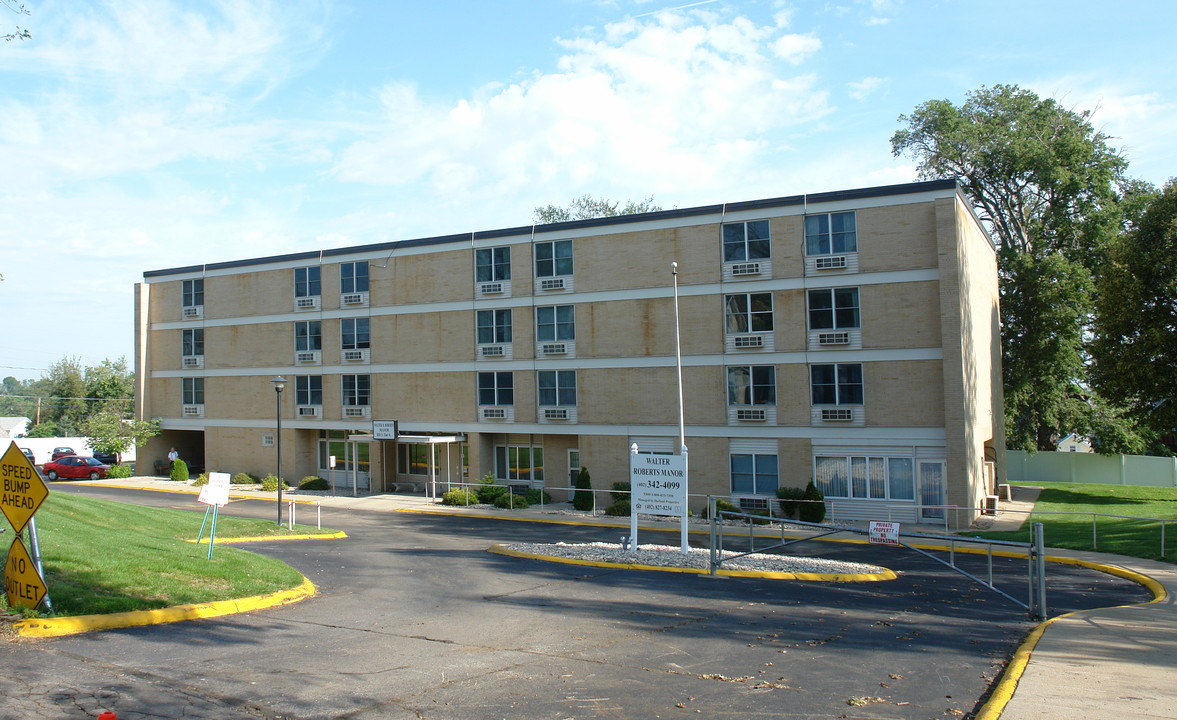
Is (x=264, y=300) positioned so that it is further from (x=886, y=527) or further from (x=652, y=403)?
(x=886, y=527)

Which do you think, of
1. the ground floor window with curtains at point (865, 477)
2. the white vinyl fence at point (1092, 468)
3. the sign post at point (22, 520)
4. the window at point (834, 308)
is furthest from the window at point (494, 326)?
the white vinyl fence at point (1092, 468)

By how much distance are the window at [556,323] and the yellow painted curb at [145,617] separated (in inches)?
838

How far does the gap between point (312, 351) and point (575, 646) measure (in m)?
33.1

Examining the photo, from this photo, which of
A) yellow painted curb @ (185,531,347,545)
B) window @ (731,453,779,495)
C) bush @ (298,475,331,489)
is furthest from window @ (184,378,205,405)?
window @ (731,453,779,495)

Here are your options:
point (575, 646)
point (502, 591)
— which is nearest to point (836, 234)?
point (502, 591)

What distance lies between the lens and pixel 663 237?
32.2 meters

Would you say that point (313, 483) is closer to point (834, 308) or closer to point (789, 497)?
point (789, 497)

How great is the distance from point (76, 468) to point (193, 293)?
11.7 metres

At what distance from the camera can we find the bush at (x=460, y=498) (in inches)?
1331

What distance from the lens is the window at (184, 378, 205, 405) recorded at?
44.2 meters

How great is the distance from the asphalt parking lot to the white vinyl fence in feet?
108

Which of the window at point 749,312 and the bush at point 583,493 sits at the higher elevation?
the window at point 749,312

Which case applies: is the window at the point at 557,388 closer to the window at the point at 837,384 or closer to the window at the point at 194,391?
the window at the point at 837,384

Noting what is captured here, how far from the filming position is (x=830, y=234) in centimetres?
2955
